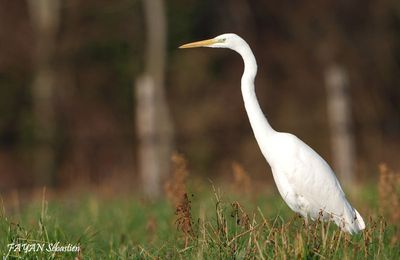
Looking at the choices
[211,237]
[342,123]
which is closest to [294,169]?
[211,237]

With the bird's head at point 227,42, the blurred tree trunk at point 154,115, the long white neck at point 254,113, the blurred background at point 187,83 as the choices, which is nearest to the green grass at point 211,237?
the long white neck at point 254,113

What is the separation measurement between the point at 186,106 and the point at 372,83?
400 centimetres

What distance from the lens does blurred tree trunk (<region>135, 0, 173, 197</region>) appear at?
1238cm

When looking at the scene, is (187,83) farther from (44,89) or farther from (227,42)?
(227,42)

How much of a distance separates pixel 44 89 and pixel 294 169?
10.7 meters

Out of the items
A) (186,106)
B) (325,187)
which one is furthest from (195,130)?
(325,187)

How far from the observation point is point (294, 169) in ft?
20.7

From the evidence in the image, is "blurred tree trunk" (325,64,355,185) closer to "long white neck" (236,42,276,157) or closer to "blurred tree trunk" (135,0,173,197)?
"blurred tree trunk" (135,0,173,197)

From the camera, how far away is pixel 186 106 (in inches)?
730

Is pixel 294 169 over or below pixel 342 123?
over

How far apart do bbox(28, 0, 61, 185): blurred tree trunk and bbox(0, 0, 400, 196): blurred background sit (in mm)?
25

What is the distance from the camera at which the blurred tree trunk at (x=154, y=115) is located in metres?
12.4

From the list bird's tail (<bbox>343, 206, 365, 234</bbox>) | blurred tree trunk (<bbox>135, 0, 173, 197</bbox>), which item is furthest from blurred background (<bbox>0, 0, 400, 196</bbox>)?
bird's tail (<bbox>343, 206, 365, 234</bbox>)

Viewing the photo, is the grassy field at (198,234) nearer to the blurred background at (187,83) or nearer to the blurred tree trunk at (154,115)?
the blurred tree trunk at (154,115)
